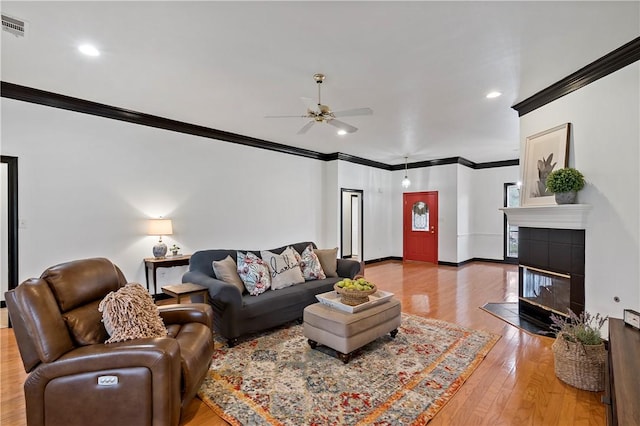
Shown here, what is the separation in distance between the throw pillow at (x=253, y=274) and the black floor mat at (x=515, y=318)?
298cm

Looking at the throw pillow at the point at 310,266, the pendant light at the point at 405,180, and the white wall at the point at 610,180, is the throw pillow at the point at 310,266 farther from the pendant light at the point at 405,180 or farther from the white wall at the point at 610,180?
the pendant light at the point at 405,180

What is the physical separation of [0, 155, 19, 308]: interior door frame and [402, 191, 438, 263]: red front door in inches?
311

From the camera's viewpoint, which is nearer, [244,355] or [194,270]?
[244,355]

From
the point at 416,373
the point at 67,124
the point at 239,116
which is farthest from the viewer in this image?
the point at 239,116

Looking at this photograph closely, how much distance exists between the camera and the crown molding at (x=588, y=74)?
270cm

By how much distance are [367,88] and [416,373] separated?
9.51ft

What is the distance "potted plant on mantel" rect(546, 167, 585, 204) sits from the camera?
3.17 meters

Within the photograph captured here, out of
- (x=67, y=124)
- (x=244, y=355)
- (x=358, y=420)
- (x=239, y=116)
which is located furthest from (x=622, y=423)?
(x=67, y=124)

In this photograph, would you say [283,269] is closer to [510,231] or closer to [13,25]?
[13,25]

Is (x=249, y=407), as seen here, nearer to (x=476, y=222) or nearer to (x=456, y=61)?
(x=456, y=61)

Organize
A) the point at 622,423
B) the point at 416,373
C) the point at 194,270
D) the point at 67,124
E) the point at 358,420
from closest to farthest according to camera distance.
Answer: the point at 622,423, the point at 358,420, the point at 416,373, the point at 194,270, the point at 67,124

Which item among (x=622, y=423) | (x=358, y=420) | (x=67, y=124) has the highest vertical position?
(x=67, y=124)

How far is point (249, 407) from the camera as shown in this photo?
7.16ft

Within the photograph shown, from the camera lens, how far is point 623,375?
149 cm
